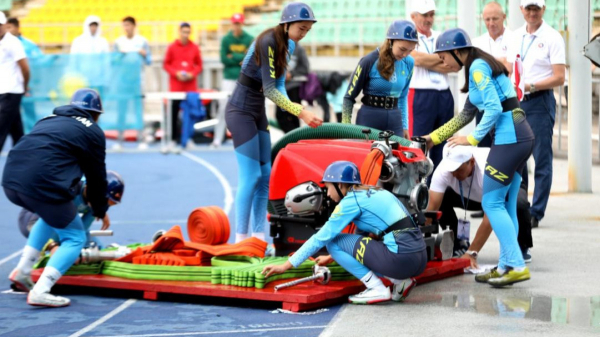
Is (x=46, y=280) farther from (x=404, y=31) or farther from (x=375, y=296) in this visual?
(x=404, y=31)

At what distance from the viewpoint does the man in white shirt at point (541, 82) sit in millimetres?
10609

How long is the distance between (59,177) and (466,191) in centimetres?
338

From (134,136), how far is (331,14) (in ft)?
25.8

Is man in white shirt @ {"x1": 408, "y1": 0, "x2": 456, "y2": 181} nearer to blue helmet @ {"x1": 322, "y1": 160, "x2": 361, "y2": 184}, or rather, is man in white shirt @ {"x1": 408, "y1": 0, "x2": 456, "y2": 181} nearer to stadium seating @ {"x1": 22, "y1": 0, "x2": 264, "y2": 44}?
blue helmet @ {"x1": 322, "y1": 160, "x2": 361, "y2": 184}

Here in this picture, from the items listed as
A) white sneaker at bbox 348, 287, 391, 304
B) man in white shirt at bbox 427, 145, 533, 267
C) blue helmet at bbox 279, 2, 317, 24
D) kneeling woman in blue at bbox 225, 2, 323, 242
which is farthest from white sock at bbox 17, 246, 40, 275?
man in white shirt at bbox 427, 145, 533, 267

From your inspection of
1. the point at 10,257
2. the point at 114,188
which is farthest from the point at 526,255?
the point at 10,257

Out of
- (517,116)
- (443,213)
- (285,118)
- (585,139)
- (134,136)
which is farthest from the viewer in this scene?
(134,136)

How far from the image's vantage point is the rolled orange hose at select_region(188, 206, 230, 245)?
8.43 metres

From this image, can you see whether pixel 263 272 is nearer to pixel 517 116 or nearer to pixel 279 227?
pixel 279 227

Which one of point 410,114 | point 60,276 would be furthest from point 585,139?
point 60,276

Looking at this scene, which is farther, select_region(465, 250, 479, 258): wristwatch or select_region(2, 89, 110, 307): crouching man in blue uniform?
select_region(465, 250, 479, 258): wristwatch

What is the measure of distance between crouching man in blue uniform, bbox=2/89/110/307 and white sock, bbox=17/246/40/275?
26 cm

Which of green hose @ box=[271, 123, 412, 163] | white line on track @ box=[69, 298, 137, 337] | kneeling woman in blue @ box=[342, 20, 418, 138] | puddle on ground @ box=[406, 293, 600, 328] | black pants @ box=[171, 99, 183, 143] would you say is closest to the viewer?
white line on track @ box=[69, 298, 137, 337]

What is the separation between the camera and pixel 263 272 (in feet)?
23.9
